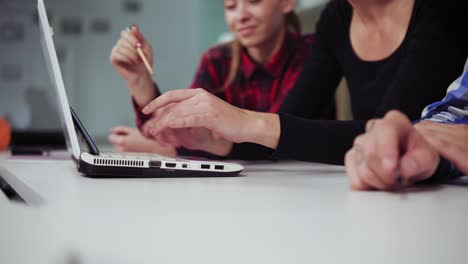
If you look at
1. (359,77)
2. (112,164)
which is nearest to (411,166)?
(112,164)

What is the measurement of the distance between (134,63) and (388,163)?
39cm

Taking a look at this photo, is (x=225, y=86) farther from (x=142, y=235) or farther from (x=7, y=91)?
(x=142, y=235)

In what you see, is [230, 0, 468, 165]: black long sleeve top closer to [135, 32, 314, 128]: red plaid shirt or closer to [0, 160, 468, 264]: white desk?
[135, 32, 314, 128]: red plaid shirt

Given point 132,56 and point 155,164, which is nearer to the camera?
point 155,164

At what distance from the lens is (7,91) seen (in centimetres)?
143

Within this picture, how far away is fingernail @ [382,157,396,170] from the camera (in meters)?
0.32

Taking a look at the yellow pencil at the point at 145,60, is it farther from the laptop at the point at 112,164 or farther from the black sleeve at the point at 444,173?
the black sleeve at the point at 444,173

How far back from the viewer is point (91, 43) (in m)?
1.02

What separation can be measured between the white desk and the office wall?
505mm

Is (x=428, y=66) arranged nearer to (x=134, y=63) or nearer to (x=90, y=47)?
(x=134, y=63)

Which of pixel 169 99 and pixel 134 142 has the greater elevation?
pixel 169 99

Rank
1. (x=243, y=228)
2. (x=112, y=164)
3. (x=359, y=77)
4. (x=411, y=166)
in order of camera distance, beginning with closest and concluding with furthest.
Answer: (x=243, y=228), (x=411, y=166), (x=112, y=164), (x=359, y=77)

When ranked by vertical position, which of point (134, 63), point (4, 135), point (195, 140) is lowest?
point (4, 135)

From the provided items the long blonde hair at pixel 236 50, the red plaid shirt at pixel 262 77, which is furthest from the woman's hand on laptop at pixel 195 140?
the long blonde hair at pixel 236 50
